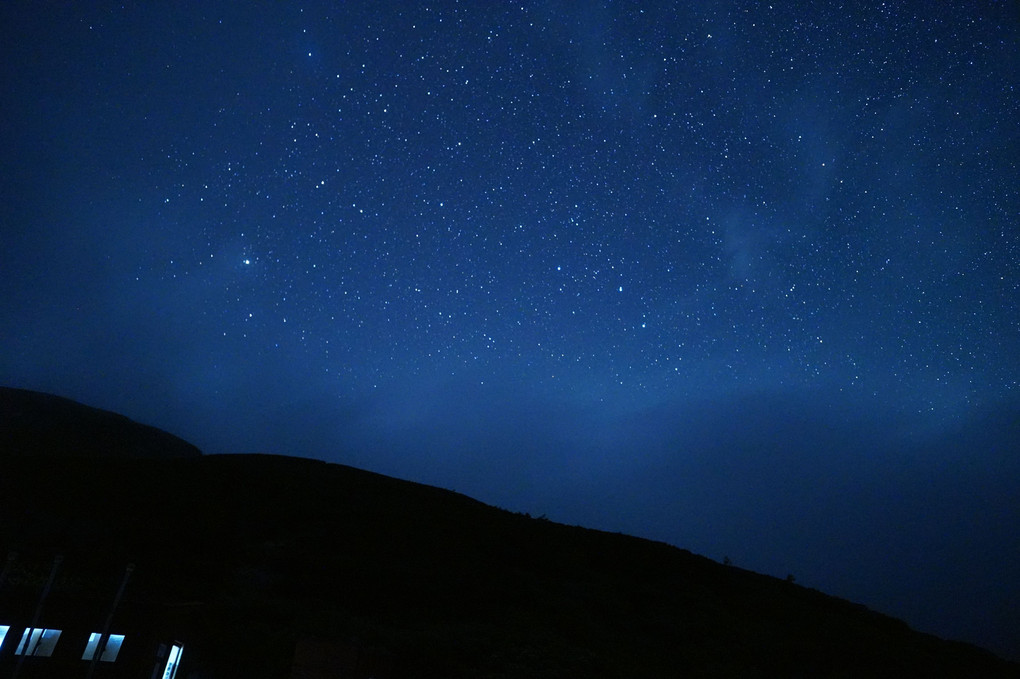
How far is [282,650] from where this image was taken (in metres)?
21.2

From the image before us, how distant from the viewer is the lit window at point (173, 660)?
20.0 meters

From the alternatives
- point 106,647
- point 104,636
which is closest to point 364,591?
point 106,647

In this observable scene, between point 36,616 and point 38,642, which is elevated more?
point 36,616

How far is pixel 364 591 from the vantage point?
28453 mm

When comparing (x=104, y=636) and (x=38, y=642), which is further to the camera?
(x=38, y=642)

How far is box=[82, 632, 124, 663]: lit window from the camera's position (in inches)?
745

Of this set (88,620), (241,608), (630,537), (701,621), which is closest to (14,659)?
(88,620)

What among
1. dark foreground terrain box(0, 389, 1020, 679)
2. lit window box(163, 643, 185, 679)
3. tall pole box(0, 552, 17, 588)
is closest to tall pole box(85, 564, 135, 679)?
dark foreground terrain box(0, 389, 1020, 679)

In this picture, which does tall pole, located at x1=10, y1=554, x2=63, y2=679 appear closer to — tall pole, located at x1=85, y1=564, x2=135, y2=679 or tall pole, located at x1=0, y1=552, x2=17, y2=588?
tall pole, located at x1=0, y1=552, x2=17, y2=588

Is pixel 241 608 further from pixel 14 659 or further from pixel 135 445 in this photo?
pixel 135 445

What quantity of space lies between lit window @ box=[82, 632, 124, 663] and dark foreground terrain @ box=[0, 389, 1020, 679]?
0.54ft

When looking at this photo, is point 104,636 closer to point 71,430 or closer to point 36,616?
point 36,616

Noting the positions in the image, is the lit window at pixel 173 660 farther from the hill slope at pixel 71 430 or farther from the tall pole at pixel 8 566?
the hill slope at pixel 71 430

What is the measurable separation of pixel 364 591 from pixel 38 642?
12604mm
